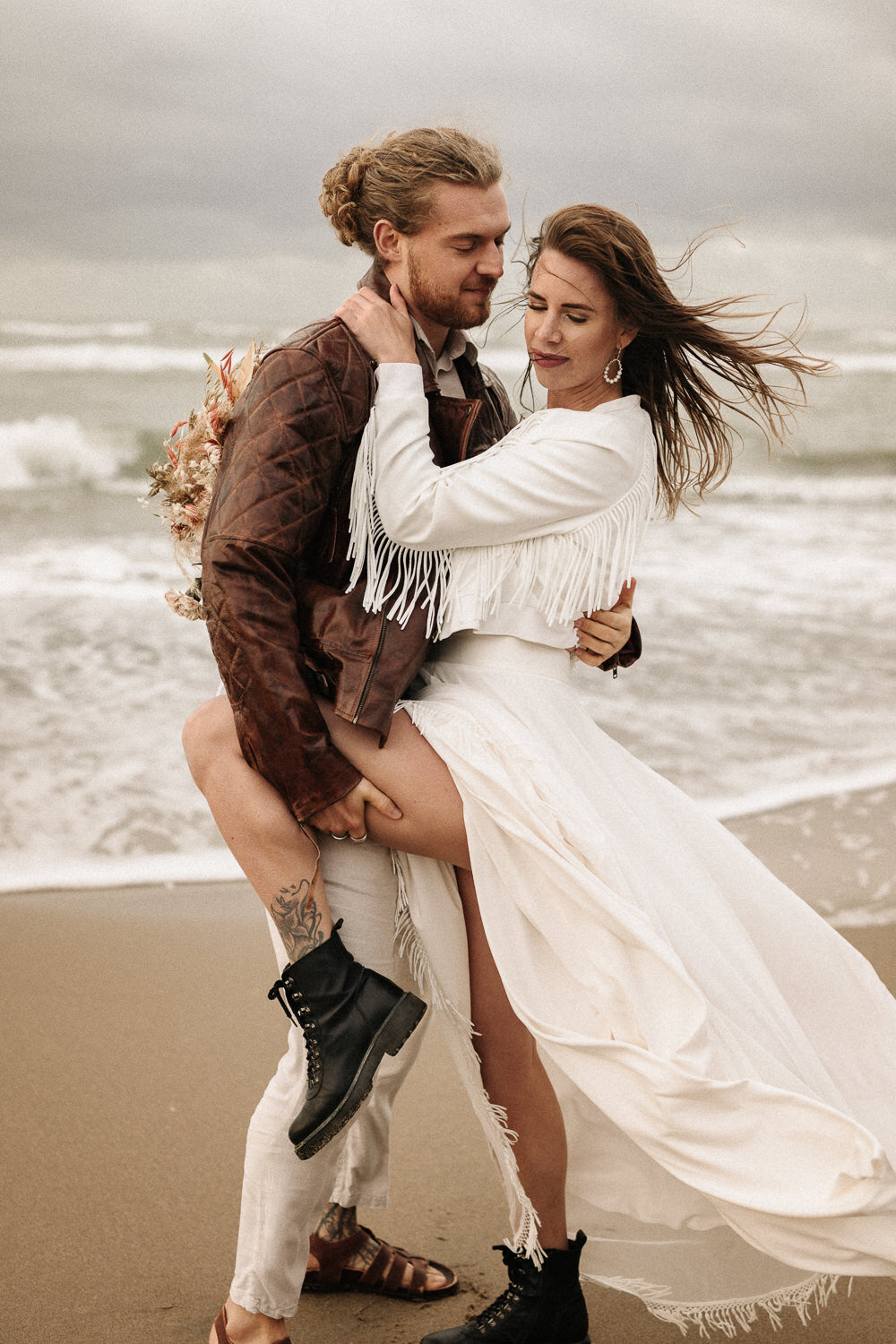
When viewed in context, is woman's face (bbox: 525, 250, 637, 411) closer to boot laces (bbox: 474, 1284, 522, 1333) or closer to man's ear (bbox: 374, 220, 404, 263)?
man's ear (bbox: 374, 220, 404, 263)

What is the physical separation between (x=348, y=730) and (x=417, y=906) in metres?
0.39

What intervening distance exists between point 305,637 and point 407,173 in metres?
1.02

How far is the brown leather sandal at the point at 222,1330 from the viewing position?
253cm

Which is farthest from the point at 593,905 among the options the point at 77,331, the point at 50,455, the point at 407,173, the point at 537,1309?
the point at 77,331

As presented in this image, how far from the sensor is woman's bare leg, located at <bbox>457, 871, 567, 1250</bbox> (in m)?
2.58

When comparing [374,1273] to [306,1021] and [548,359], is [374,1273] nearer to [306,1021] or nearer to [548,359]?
[306,1021]

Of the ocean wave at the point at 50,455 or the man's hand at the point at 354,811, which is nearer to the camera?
the man's hand at the point at 354,811

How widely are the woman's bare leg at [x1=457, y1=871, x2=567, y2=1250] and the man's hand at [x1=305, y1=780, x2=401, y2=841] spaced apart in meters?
0.28

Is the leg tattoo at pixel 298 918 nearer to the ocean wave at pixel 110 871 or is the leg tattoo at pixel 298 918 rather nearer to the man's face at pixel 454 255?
the man's face at pixel 454 255

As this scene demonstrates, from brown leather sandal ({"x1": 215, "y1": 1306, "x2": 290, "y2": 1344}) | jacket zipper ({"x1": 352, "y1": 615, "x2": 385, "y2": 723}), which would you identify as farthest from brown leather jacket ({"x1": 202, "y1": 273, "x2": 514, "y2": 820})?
brown leather sandal ({"x1": 215, "y1": 1306, "x2": 290, "y2": 1344})

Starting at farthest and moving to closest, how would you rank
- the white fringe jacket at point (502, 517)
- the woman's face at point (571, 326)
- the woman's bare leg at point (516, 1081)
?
the woman's face at point (571, 326)
the woman's bare leg at point (516, 1081)
the white fringe jacket at point (502, 517)

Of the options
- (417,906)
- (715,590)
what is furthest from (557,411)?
(715,590)

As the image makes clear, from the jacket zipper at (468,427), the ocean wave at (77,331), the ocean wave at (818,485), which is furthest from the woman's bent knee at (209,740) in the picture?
the ocean wave at (77,331)

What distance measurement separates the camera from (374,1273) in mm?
2895
